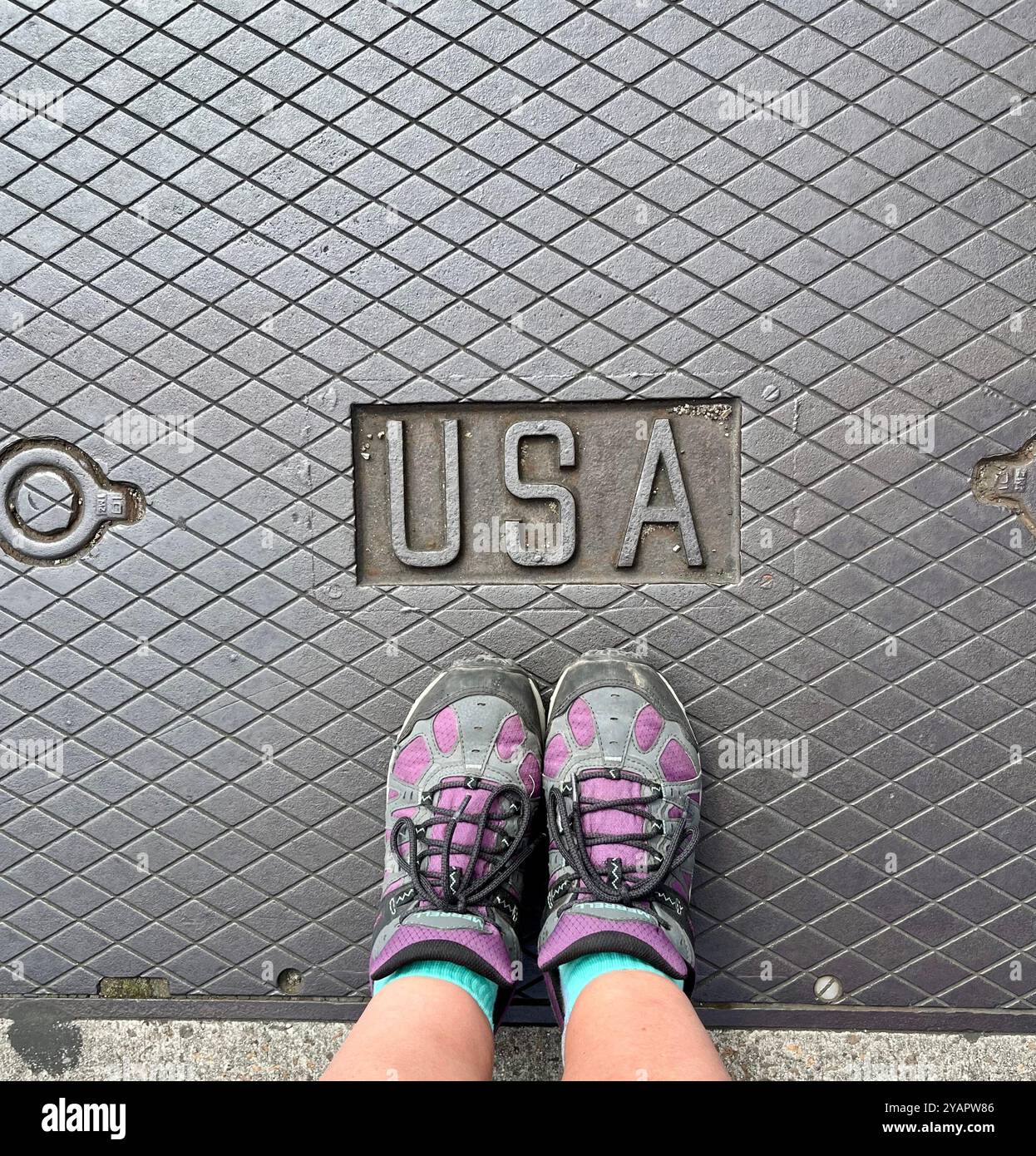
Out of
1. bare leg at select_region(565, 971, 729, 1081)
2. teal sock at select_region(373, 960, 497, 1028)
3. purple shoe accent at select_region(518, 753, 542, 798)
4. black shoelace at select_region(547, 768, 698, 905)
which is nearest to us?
bare leg at select_region(565, 971, 729, 1081)

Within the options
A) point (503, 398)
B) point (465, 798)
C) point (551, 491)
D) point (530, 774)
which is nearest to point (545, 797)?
point (530, 774)

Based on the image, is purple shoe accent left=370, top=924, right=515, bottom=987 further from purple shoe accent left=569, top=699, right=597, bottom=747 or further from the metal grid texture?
purple shoe accent left=569, top=699, right=597, bottom=747

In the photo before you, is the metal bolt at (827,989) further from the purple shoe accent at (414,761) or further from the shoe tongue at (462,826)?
the purple shoe accent at (414,761)

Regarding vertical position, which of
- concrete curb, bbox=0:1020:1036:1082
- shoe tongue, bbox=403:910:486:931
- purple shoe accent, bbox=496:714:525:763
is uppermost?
purple shoe accent, bbox=496:714:525:763

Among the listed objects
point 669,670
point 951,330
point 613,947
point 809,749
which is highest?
point 951,330

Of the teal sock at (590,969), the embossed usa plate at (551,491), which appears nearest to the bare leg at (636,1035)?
the teal sock at (590,969)

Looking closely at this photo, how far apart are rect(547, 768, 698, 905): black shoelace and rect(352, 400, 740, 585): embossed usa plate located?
1.29 ft

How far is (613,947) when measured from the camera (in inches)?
→ 49.2

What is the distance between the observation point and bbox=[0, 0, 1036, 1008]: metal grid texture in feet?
4.61

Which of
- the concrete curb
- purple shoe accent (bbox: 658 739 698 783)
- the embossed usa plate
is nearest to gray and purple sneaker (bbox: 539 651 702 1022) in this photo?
purple shoe accent (bbox: 658 739 698 783)

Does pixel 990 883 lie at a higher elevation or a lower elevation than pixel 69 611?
lower

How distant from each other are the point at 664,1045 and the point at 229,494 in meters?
1.17

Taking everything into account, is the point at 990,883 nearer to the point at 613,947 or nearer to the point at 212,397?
the point at 613,947

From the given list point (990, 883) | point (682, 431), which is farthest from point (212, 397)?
point (990, 883)
